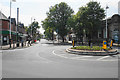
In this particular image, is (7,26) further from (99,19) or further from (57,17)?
(99,19)

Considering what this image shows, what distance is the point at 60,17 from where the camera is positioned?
40.2 metres

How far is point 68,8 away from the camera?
1617 inches

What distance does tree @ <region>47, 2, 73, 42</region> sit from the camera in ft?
129

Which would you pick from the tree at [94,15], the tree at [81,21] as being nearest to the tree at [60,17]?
the tree at [81,21]

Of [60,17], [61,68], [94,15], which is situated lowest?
[61,68]

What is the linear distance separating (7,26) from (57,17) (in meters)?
19.6

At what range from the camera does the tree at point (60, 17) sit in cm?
3938

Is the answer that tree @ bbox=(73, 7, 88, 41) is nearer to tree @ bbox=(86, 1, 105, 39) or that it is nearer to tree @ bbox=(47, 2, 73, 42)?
tree @ bbox=(86, 1, 105, 39)

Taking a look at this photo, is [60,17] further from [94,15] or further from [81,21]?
[94,15]

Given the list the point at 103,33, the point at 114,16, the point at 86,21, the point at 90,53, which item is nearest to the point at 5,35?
the point at 86,21

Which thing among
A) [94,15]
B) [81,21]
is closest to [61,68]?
[81,21]

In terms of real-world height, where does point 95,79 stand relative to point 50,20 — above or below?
below

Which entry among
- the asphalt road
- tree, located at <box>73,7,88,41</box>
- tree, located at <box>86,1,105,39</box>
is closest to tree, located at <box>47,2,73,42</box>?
tree, located at <box>73,7,88,41</box>

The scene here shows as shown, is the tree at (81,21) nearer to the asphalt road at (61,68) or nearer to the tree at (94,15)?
the tree at (94,15)
